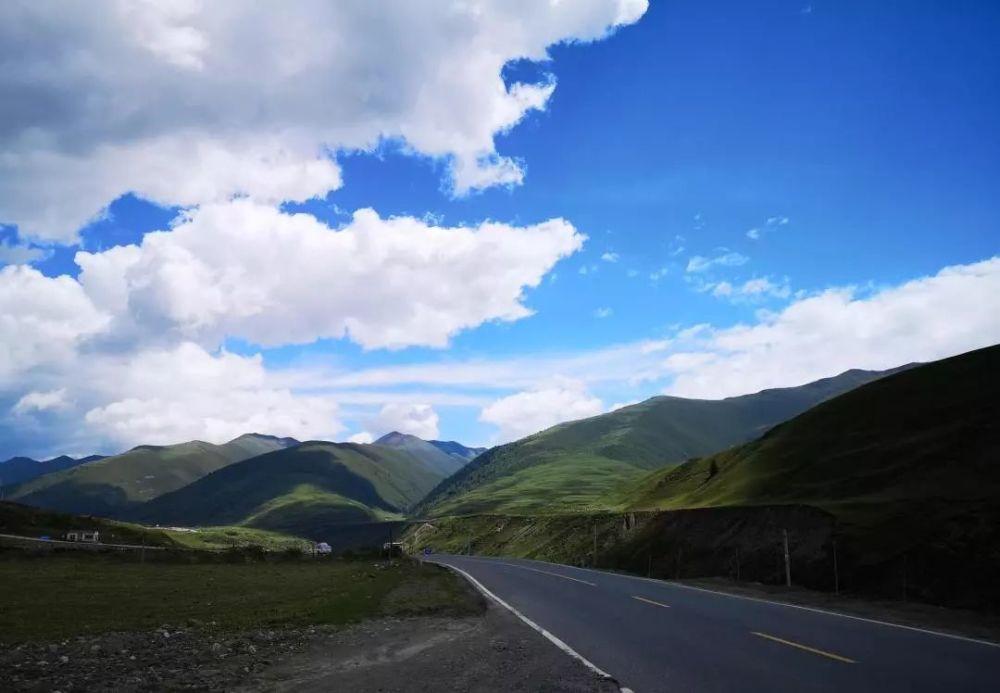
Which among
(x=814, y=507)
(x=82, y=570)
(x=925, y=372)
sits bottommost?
(x=82, y=570)

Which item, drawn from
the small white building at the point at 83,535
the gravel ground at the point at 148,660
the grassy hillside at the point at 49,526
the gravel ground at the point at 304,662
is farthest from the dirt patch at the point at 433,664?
the small white building at the point at 83,535

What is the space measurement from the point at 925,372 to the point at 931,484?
3856cm

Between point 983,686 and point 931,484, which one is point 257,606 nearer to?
point 983,686

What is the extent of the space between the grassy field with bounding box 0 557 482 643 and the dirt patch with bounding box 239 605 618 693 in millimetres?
4481

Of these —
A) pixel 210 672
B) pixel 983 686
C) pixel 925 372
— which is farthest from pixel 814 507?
pixel 925 372

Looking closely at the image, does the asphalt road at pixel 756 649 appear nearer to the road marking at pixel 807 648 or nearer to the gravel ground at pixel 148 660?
the road marking at pixel 807 648

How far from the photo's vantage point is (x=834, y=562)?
3353 centimetres

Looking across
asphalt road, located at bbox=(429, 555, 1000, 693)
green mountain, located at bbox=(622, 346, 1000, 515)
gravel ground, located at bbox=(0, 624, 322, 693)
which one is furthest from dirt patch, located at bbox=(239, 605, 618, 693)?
green mountain, located at bbox=(622, 346, 1000, 515)

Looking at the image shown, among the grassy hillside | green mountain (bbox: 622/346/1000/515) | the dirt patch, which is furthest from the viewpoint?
the grassy hillside

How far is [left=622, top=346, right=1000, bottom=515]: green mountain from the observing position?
4891 cm

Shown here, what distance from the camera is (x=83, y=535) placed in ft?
312

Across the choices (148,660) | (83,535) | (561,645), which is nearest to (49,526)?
(83,535)

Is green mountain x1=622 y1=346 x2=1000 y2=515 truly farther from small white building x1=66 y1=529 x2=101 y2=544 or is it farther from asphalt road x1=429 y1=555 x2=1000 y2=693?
small white building x1=66 y1=529 x2=101 y2=544

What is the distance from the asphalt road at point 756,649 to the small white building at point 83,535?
91729 mm
